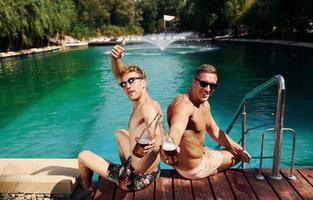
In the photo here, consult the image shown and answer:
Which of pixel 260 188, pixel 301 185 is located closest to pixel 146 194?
pixel 260 188

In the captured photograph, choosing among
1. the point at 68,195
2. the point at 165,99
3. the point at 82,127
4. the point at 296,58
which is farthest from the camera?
the point at 296,58

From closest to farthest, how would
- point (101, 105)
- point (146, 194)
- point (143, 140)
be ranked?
point (143, 140) → point (146, 194) → point (101, 105)

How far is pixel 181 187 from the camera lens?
3744 millimetres

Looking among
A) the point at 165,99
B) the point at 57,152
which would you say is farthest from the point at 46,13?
the point at 57,152

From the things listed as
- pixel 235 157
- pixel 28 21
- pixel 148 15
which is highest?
pixel 148 15

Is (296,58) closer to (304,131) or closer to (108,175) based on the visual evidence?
(304,131)

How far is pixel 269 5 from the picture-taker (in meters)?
36.1

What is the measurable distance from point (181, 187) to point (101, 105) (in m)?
10.7

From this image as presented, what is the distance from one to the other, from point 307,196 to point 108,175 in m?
2.20

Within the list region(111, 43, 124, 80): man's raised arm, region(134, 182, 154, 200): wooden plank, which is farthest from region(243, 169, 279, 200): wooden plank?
region(111, 43, 124, 80): man's raised arm

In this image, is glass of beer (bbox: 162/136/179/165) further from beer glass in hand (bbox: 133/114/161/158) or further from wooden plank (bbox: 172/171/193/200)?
wooden plank (bbox: 172/171/193/200)

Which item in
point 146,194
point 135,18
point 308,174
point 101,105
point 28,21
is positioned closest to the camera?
point 146,194

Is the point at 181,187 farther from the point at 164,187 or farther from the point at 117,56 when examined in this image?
the point at 117,56

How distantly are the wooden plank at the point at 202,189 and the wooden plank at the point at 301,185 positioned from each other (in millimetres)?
997
